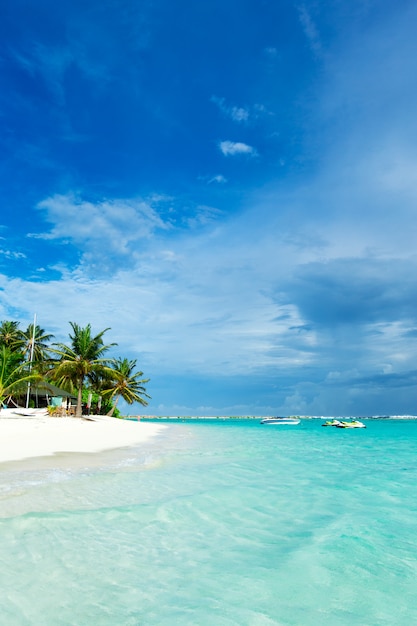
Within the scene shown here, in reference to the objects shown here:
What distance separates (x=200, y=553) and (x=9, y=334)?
52.8 m

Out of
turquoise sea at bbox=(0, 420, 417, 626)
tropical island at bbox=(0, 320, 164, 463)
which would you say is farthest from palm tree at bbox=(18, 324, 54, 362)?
turquoise sea at bbox=(0, 420, 417, 626)

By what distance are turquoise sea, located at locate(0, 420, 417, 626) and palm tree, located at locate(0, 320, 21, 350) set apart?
45.1m

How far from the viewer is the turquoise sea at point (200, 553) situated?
149 inches

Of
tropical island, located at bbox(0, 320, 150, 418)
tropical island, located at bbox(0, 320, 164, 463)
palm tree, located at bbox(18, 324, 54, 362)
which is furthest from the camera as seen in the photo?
palm tree, located at bbox(18, 324, 54, 362)

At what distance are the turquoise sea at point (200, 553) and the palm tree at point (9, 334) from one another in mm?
45111

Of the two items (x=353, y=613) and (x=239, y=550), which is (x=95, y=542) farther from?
(x=353, y=613)

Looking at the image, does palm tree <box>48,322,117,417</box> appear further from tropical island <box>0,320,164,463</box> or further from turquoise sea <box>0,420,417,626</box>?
turquoise sea <box>0,420,417,626</box>

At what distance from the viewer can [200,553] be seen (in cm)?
534

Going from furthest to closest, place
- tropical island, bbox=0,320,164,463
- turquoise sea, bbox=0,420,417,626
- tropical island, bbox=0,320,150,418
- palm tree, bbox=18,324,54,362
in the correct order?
palm tree, bbox=18,324,54,362 < tropical island, bbox=0,320,150,418 < tropical island, bbox=0,320,164,463 < turquoise sea, bbox=0,420,417,626

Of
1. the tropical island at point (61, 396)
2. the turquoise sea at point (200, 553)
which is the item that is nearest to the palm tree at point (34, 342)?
the tropical island at point (61, 396)

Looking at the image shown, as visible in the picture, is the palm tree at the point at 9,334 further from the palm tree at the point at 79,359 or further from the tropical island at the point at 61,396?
the palm tree at the point at 79,359

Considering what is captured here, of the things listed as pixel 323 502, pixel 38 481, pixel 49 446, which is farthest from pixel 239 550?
pixel 49 446

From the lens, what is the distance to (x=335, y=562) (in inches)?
207

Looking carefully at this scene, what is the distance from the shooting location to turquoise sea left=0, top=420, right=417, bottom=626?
379 cm
